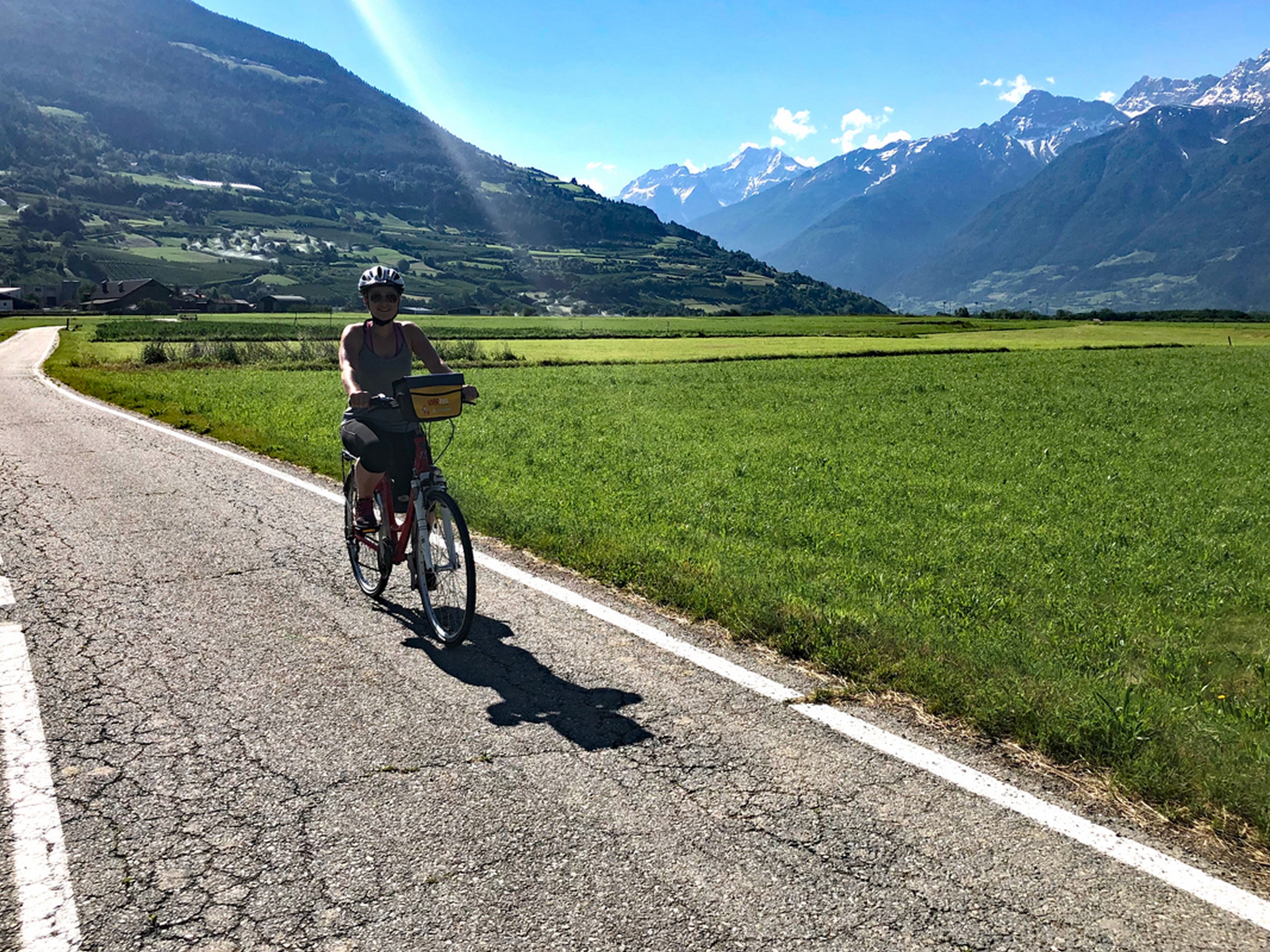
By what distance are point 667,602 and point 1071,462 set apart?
10.4 meters

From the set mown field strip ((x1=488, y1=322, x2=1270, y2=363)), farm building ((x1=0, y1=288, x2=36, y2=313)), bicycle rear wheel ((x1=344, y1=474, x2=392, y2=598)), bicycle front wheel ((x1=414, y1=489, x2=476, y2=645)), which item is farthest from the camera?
farm building ((x1=0, y1=288, x2=36, y2=313))

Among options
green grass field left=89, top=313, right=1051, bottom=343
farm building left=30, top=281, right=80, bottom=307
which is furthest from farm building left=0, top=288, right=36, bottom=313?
green grass field left=89, top=313, right=1051, bottom=343

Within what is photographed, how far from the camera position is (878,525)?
974cm

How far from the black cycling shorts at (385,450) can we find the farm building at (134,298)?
138 meters

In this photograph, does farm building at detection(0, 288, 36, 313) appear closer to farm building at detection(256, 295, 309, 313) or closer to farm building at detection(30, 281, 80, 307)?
farm building at detection(30, 281, 80, 307)

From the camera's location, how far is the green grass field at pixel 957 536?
4961mm

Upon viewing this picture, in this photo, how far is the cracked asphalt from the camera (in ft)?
10.3

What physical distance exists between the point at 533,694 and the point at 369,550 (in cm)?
250

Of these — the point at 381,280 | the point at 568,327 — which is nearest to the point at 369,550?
the point at 381,280

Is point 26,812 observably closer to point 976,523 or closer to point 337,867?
point 337,867

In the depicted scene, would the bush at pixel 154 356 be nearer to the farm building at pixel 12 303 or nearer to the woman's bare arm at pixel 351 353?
the woman's bare arm at pixel 351 353

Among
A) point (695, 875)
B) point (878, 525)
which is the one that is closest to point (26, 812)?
point (695, 875)

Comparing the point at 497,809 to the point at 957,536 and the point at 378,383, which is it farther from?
the point at 957,536

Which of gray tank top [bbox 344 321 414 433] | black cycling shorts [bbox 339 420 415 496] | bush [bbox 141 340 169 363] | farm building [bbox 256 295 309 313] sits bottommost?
bush [bbox 141 340 169 363]
